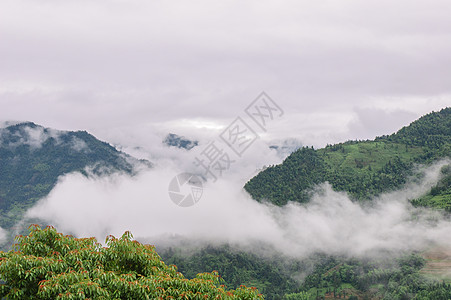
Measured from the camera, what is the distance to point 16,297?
16.0 meters

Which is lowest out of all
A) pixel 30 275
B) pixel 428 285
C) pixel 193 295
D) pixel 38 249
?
pixel 428 285

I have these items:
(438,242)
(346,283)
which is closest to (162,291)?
(346,283)

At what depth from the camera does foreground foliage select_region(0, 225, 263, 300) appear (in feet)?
47.8

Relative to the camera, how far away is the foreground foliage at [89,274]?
14.6 meters

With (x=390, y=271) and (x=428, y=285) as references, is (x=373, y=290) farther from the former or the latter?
(x=428, y=285)

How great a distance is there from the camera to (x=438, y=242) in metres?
189

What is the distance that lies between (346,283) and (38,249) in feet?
617

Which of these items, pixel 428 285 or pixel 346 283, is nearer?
pixel 428 285

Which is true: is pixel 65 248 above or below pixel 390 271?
above

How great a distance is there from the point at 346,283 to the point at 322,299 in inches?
668

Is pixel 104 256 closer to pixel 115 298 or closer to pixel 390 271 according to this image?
pixel 115 298

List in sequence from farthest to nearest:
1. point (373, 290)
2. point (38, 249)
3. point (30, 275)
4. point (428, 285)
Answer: point (373, 290) < point (428, 285) < point (38, 249) < point (30, 275)

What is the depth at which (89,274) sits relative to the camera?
16078 mm

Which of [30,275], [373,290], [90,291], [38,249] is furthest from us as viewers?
[373,290]
